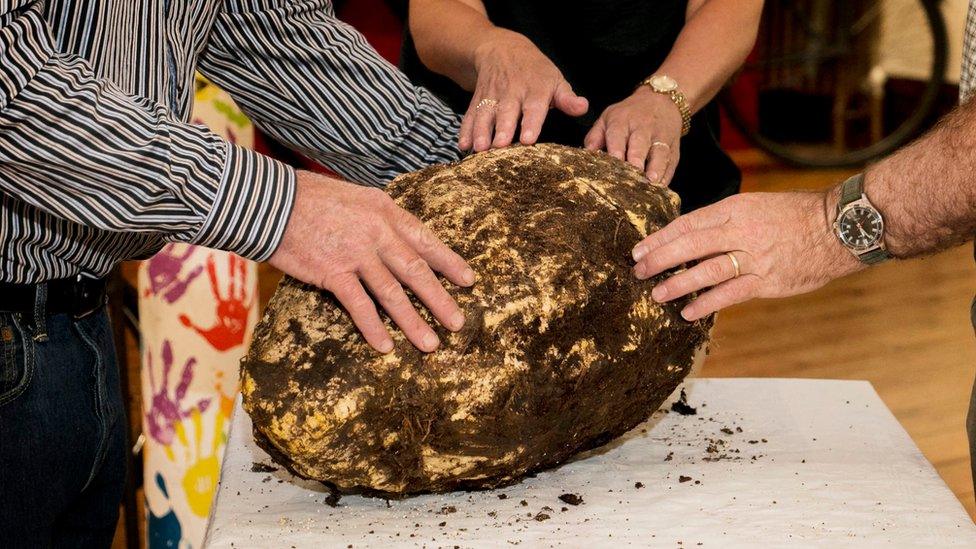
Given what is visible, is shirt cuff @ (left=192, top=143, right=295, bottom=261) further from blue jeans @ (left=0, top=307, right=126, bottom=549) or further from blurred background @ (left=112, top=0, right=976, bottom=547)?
blurred background @ (left=112, top=0, right=976, bottom=547)

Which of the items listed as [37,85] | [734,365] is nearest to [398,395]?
[37,85]

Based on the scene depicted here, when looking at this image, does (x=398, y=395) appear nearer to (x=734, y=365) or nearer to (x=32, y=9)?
(x=32, y=9)

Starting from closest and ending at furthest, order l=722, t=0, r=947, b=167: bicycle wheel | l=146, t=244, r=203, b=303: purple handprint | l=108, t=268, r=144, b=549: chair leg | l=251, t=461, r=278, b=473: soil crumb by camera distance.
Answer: l=251, t=461, r=278, b=473: soil crumb → l=108, t=268, r=144, b=549: chair leg → l=146, t=244, r=203, b=303: purple handprint → l=722, t=0, r=947, b=167: bicycle wheel

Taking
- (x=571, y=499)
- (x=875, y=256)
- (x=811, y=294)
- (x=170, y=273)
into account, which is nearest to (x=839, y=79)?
(x=811, y=294)

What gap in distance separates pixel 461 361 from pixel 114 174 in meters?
0.47

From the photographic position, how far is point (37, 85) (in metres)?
1.14

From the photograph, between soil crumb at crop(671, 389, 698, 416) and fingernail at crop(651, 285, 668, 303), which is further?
soil crumb at crop(671, 389, 698, 416)

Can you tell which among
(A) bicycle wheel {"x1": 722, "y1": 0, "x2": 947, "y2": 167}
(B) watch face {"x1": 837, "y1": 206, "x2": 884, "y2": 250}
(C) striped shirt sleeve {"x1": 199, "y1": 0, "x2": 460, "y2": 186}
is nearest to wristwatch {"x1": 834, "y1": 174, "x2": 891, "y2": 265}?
(B) watch face {"x1": 837, "y1": 206, "x2": 884, "y2": 250}

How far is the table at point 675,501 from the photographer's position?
1357 millimetres

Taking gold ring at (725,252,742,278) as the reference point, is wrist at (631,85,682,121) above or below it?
above

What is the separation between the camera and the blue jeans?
53.5 inches

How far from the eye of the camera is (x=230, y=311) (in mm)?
2293

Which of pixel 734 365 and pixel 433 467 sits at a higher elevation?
pixel 734 365

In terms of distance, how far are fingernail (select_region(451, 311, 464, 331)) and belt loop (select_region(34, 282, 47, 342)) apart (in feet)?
1.73
